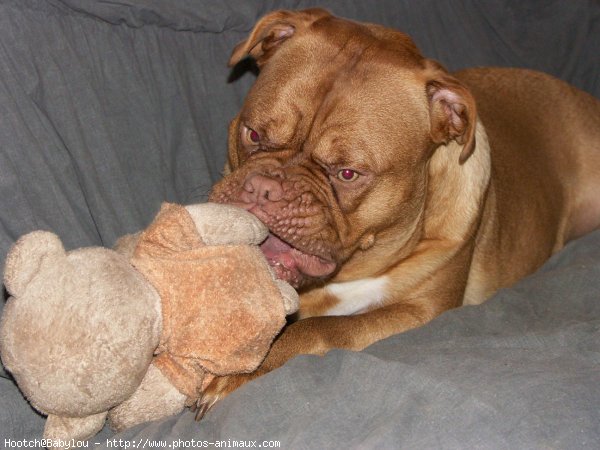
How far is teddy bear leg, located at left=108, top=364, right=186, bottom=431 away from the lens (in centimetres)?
240

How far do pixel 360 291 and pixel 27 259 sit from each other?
1848mm

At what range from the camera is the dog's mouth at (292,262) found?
299cm

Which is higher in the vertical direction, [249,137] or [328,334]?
[249,137]

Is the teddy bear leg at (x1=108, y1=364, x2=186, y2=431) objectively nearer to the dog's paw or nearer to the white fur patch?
the dog's paw

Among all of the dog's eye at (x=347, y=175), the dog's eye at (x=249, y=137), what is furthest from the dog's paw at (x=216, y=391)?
the dog's eye at (x=249, y=137)

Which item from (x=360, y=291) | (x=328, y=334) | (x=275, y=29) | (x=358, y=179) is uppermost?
(x=275, y=29)

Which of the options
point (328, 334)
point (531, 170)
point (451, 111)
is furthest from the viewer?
point (531, 170)

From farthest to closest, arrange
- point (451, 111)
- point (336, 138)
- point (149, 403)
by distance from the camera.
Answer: point (451, 111), point (336, 138), point (149, 403)

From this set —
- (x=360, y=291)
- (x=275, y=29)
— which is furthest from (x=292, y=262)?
(x=275, y=29)

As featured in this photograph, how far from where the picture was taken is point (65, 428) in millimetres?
2275

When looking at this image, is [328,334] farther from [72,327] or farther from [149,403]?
[72,327]

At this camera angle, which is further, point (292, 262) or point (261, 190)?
point (292, 262)

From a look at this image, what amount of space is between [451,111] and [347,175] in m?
0.56

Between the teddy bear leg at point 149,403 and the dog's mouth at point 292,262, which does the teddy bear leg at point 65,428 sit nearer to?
the teddy bear leg at point 149,403
